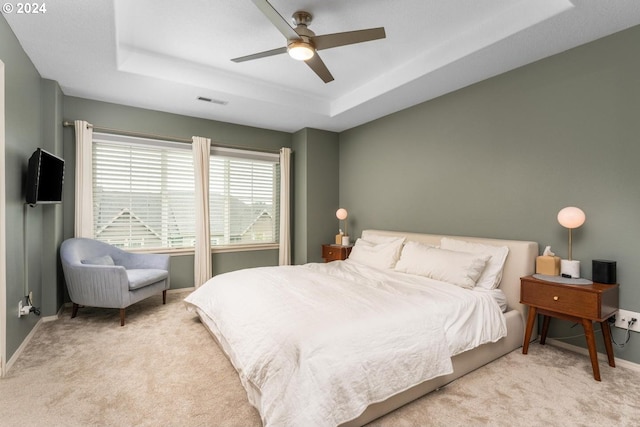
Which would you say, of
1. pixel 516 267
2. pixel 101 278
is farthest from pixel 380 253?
pixel 101 278

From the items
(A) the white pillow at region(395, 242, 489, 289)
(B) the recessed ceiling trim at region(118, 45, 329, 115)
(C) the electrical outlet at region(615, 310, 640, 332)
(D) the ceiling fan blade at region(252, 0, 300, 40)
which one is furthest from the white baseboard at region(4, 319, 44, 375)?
(C) the electrical outlet at region(615, 310, 640, 332)

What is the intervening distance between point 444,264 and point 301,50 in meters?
2.27

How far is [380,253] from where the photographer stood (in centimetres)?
374

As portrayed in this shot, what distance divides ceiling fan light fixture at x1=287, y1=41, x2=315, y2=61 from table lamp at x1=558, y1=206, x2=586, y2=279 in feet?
8.00

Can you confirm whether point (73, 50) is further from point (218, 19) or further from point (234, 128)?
point (234, 128)

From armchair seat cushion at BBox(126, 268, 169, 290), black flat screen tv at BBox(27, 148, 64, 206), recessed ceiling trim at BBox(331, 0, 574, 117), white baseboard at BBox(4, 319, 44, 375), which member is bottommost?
white baseboard at BBox(4, 319, 44, 375)

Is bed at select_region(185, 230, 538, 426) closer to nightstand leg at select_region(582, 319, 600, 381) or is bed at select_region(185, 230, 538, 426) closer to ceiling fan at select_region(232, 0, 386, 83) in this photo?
nightstand leg at select_region(582, 319, 600, 381)

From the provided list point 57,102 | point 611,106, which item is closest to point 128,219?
point 57,102

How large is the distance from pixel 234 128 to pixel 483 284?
13.5ft

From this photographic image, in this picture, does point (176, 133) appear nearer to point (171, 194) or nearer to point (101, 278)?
point (171, 194)

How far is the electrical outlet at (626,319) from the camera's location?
238cm

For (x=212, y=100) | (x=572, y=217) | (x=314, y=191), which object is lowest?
(x=572, y=217)

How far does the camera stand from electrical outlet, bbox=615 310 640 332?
2.38 metres

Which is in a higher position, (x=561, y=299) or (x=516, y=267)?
(x=516, y=267)
